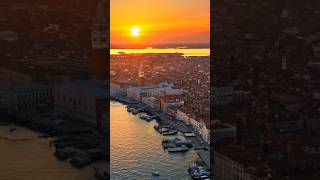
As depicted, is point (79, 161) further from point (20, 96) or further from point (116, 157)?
point (116, 157)

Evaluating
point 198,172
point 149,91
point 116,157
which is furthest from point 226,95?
point 149,91

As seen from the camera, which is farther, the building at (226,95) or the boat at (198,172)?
the boat at (198,172)

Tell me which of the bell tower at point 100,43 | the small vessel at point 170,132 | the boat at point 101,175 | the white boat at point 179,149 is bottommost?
the white boat at point 179,149

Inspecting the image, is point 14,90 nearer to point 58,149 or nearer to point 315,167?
point 58,149

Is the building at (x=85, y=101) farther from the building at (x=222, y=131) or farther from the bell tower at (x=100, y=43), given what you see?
the building at (x=222, y=131)

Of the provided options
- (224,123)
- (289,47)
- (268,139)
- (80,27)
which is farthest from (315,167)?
(80,27)

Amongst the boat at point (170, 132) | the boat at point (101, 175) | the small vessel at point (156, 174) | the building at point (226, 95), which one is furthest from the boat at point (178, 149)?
the boat at point (101, 175)

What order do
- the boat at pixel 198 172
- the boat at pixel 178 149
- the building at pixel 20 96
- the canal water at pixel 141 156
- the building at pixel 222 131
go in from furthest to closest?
the boat at pixel 178 149
the canal water at pixel 141 156
the boat at pixel 198 172
the building at pixel 222 131
the building at pixel 20 96

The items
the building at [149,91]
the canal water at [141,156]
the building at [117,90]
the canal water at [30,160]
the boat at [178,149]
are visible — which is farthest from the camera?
the building at [117,90]
